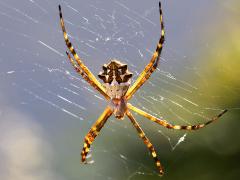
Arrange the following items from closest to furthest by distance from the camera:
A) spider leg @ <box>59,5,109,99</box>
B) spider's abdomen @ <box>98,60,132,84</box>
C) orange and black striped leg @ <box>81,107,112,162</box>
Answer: spider's abdomen @ <box>98,60,132,84</box> < spider leg @ <box>59,5,109,99</box> < orange and black striped leg @ <box>81,107,112,162</box>

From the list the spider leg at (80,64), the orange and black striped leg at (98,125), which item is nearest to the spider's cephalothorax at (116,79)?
the spider leg at (80,64)

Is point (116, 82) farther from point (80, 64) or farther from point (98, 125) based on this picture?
point (98, 125)

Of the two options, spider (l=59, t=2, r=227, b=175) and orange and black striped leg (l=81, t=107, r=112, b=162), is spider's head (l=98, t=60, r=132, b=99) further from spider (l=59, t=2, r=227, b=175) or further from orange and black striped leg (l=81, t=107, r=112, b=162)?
orange and black striped leg (l=81, t=107, r=112, b=162)

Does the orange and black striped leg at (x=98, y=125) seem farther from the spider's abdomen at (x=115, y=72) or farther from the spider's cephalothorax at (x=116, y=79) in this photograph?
the spider's abdomen at (x=115, y=72)

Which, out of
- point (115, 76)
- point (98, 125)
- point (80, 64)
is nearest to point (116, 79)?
point (115, 76)

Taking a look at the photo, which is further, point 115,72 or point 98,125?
point 98,125

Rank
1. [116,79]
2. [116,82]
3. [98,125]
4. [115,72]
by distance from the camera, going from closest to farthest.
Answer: [115,72] < [116,79] < [116,82] < [98,125]

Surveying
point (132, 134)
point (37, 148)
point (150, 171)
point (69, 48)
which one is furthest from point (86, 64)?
point (37, 148)

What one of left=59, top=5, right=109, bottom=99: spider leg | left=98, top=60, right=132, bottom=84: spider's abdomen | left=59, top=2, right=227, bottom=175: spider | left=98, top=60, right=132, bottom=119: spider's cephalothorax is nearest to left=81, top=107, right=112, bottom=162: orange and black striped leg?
left=59, top=2, right=227, bottom=175: spider
